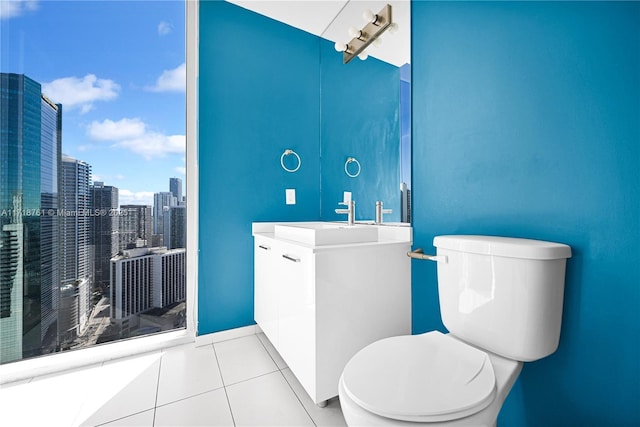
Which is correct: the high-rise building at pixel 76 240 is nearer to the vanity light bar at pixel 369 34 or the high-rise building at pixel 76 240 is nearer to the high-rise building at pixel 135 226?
the high-rise building at pixel 135 226

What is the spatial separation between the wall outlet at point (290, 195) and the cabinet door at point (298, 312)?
70cm

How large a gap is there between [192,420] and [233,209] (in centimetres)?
120

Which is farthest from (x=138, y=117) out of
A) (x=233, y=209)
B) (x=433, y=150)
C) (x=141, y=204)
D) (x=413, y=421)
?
(x=413, y=421)

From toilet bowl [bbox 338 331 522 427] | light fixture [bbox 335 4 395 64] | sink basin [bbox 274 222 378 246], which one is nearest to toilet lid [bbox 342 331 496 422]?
toilet bowl [bbox 338 331 522 427]

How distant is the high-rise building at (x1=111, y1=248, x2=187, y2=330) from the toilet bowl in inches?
60.6

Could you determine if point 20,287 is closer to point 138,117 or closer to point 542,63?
point 138,117

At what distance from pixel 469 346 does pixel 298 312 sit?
2.33 feet

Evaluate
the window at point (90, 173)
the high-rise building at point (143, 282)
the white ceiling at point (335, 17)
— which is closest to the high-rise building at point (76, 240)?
the window at point (90, 173)

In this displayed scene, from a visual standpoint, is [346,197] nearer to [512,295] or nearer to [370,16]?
[370,16]

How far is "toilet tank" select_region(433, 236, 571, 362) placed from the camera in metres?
0.77

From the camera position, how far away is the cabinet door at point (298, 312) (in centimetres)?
115

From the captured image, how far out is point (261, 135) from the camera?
199 centimetres

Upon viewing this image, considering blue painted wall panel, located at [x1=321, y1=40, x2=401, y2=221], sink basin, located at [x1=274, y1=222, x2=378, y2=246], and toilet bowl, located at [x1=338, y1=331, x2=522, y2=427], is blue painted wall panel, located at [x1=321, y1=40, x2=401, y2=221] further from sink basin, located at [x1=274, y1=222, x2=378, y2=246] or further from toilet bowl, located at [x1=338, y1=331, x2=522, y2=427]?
toilet bowl, located at [x1=338, y1=331, x2=522, y2=427]

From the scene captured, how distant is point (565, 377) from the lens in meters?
0.85
